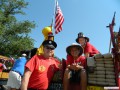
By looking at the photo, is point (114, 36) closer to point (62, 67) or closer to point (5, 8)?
point (62, 67)

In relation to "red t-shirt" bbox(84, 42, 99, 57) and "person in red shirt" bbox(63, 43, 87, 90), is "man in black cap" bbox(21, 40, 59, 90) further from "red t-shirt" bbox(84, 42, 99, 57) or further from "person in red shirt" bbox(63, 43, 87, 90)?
"red t-shirt" bbox(84, 42, 99, 57)

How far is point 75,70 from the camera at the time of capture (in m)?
4.77

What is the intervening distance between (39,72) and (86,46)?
7.24 ft

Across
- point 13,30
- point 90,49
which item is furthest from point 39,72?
point 13,30

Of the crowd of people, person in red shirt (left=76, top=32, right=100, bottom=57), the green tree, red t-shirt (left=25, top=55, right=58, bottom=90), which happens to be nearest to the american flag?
person in red shirt (left=76, top=32, right=100, bottom=57)

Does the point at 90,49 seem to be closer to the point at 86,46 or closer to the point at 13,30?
the point at 86,46

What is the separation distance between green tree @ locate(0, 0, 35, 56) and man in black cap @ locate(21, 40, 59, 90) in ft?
93.0

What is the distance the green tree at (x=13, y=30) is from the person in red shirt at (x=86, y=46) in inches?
1047

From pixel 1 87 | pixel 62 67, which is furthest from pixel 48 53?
pixel 1 87

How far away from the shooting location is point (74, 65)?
15.5ft

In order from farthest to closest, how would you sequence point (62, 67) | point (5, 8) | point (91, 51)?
point (5, 8)
point (91, 51)
point (62, 67)

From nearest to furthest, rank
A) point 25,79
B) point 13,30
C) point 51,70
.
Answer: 1. point 25,79
2. point 51,70
3. point 13,30

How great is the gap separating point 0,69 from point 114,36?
9.35 meters

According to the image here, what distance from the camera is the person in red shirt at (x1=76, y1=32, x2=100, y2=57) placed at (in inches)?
267
